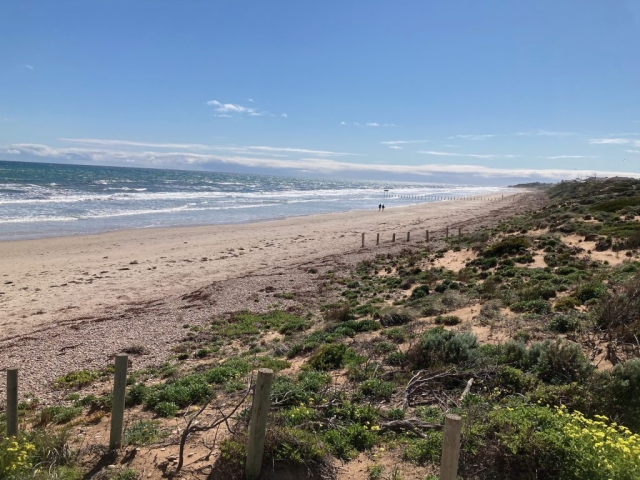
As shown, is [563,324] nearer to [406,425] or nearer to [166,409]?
[406,425]

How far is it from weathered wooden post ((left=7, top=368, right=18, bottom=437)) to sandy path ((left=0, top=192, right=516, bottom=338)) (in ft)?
25.2

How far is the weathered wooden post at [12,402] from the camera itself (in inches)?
205

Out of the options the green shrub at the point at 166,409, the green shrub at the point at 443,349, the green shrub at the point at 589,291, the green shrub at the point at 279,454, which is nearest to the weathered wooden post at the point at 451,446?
the green shrub at the point at 279,454

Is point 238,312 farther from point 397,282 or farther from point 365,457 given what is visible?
point 365,457

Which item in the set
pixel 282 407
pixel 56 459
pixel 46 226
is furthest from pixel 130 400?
pixel 46 226

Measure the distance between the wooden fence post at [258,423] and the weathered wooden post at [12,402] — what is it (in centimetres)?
291

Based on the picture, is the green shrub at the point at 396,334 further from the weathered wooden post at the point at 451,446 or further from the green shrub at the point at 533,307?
the weathered wooden post at the point at 451,446

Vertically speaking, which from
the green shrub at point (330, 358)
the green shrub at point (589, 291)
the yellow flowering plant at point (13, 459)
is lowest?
the green shrub at point (330, 358)

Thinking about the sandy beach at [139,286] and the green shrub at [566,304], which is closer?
the green shrub at [566,304]

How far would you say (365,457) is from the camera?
5.01m

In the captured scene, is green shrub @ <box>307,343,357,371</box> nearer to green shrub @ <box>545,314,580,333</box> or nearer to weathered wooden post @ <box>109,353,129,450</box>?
weathered wooden post @ <box>109,353,129,450</box>

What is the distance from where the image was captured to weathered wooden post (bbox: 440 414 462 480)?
352 centimetres

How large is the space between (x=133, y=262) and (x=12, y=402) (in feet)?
52.7

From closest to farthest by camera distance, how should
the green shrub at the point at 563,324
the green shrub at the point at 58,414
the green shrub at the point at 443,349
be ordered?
the green shrub at the point at 58,414
the green shrub at the point at 443,349
the green shrub at the point at 563,324
